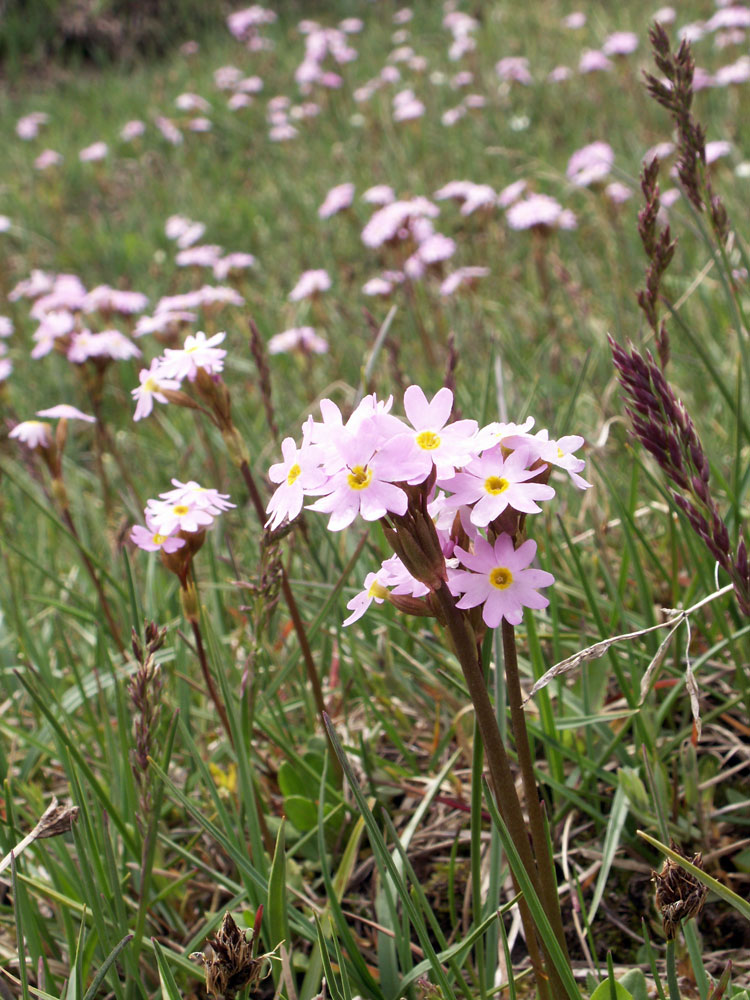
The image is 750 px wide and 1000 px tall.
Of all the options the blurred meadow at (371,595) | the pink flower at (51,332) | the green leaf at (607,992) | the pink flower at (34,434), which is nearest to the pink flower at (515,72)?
the blurred meadow at (371,595)

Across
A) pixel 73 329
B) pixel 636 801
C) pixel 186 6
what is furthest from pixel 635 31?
pixel 186 6

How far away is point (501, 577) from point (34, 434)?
1.43 meters

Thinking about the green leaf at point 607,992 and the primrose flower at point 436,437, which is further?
the green leaf at point 607,992

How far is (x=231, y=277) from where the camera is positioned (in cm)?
466

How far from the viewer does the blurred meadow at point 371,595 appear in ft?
4.41

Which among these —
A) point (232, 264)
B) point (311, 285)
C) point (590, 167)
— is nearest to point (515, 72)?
point (590, 167)

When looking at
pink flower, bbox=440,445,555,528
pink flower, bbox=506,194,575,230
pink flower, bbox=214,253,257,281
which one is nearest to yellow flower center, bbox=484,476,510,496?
pink flower, bbox=440,445,555,528

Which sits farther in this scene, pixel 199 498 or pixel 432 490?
pixel 199 498

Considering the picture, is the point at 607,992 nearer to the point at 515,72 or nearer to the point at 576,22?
the point at 515,72

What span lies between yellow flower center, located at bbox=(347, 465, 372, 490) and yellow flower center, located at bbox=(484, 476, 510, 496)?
13 centimetres

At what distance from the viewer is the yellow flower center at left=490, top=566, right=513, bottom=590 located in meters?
0.97

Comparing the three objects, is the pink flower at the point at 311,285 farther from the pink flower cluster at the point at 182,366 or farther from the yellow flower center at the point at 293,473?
the yellow flower center at the point at 293,473

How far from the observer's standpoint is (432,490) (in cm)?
97

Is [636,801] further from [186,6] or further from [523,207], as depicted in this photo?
[186,6]
